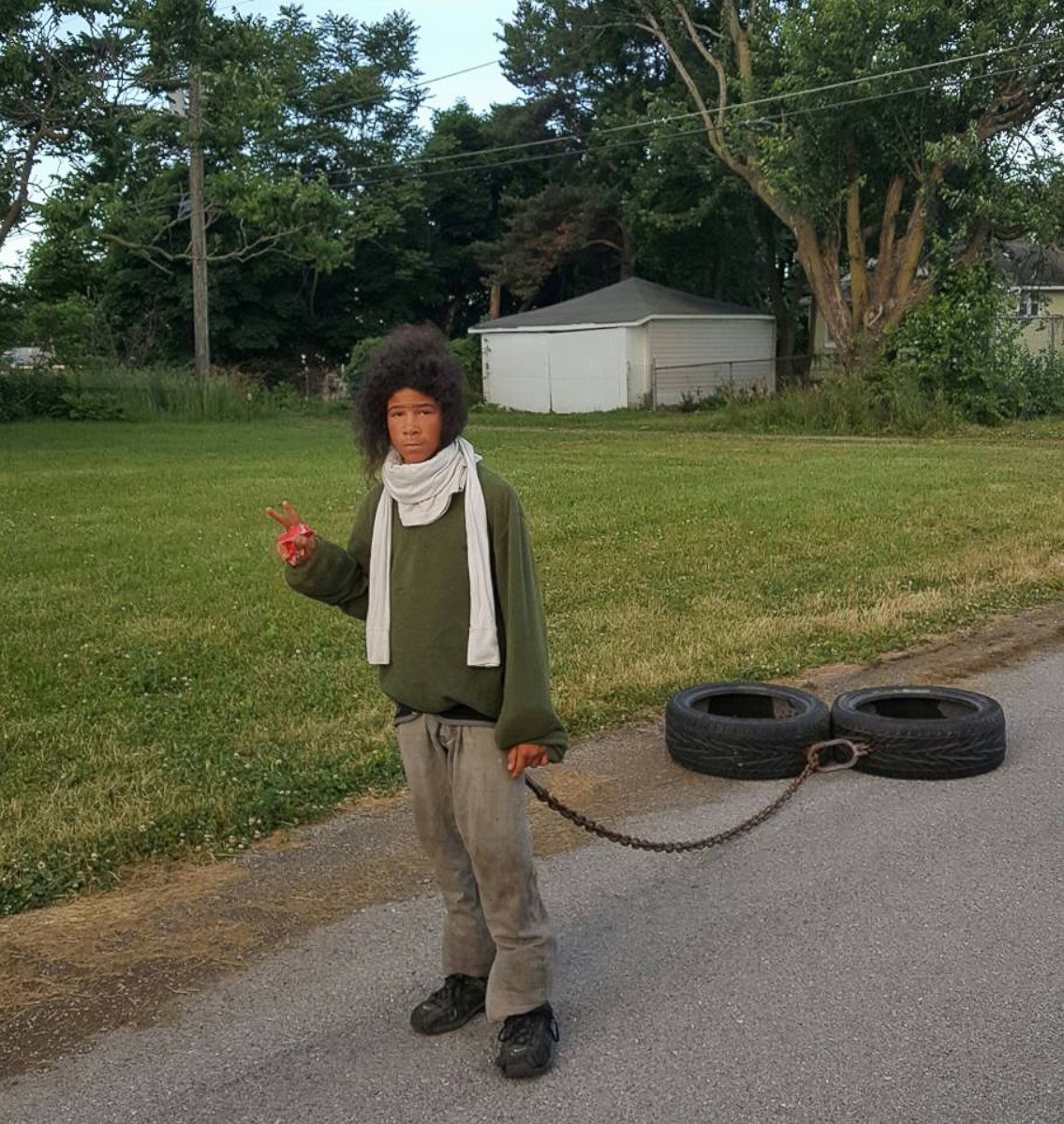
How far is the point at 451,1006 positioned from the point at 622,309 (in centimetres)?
3441

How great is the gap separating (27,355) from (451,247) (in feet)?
66.0

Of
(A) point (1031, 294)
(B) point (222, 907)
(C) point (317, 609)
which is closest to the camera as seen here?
(B) point (222, 907)

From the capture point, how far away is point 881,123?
25.2 m

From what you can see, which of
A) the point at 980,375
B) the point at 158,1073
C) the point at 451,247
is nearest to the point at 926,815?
the point at 158,1073

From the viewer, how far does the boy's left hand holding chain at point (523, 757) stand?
2.97 metres

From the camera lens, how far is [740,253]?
4650 cm

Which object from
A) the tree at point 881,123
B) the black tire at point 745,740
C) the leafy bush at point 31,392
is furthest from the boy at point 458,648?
the leafy bush at point 31,392

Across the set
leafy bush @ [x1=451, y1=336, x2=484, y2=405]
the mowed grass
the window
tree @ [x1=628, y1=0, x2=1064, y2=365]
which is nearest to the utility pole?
leafy bush @ [x1=451, y1=336, x2=484, y2=405]

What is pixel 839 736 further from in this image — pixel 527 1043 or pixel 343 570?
pixel 343 570

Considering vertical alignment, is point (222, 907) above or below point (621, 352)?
below

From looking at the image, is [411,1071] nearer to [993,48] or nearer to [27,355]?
[993,48]

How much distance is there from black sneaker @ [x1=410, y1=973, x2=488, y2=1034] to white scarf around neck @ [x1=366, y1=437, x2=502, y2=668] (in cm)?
89

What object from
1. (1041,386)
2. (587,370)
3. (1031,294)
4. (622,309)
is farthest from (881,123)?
(587,370)

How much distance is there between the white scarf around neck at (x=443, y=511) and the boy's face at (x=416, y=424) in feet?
0.11
